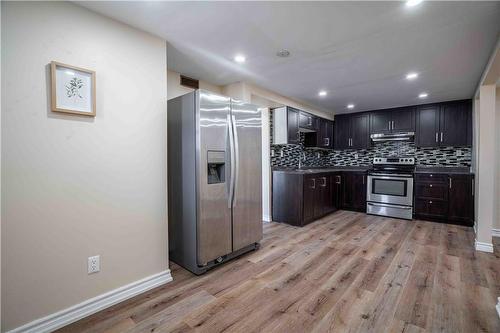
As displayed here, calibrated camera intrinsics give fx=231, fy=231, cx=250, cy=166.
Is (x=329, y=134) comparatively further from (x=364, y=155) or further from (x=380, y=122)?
(x=380, y=122)

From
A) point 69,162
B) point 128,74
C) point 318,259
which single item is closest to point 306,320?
point 318,259

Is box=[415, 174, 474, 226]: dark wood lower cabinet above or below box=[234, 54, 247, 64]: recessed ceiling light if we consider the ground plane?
below

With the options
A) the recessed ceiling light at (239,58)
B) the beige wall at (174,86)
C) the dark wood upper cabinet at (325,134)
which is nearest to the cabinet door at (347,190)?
the dark wood upper cabinet at (325,134)

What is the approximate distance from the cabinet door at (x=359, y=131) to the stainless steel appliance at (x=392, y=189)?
2.14ft

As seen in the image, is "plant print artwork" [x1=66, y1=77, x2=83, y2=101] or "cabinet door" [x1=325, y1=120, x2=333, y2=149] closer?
"plant print artwork" [x1=66, y1=77, x2=83, y2=101]

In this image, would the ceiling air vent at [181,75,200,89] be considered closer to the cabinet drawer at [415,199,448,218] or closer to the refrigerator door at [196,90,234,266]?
the refrigerator door at [196,90,234,266]

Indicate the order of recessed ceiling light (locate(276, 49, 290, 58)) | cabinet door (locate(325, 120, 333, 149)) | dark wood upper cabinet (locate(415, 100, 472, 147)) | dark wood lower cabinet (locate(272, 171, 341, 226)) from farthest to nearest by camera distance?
cabinet door (locate(325, 120, 333, 149)), dark wood upper cabinet (locate(415, 100, 472, 147)), dark wood lower cabinet (locate(272, 171, 341, 226)), recessed ceiling light (locate(276, 49, 290, 58))

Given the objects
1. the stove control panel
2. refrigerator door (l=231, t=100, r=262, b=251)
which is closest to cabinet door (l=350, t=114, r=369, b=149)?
the stove control panel

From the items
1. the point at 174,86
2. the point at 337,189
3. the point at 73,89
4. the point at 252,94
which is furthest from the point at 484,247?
the point at 73,89

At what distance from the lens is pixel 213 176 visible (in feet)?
8.00

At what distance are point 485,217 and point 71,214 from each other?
4.44 m

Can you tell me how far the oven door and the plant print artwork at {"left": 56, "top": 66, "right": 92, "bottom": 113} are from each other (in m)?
4.95

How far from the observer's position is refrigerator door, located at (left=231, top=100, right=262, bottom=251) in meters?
2.59

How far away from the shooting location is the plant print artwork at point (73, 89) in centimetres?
160
